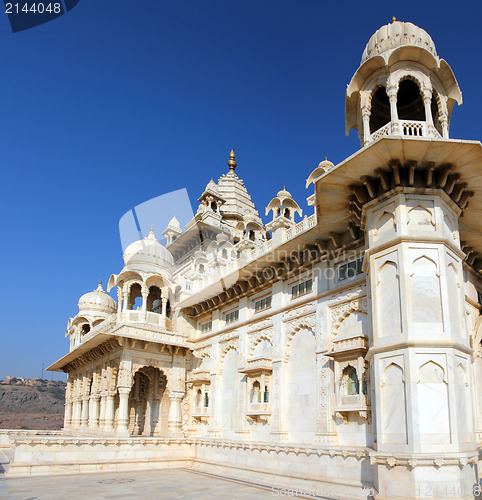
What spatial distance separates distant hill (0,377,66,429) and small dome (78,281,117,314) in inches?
982

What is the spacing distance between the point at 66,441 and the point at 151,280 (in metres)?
8.03

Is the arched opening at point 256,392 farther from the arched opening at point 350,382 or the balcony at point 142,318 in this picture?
the balcony at point 142,318

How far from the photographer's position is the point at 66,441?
1634 cm

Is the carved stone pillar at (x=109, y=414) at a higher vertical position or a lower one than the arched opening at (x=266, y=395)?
lower

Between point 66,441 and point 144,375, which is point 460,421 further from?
point 144,375

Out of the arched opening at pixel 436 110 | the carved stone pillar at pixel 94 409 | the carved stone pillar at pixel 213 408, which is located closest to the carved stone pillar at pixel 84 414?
the carved stone pillar at pixel 94 409

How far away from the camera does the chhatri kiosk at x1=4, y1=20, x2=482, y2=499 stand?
908 centimetres

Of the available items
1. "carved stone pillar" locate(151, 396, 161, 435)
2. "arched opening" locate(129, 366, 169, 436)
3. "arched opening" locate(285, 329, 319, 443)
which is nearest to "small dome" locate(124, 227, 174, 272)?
"arched opening" locate(129, 366, 169, 436)

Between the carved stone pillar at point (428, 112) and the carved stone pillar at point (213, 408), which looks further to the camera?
the carved stone pillar at point (213, 408)

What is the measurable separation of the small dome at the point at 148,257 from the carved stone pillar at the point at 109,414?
19.5 feet

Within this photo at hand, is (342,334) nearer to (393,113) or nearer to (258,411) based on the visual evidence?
(258,411)

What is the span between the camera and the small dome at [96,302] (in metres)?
30.8

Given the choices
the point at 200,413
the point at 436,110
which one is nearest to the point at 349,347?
the point at 436,110

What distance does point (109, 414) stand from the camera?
66.0 feet
